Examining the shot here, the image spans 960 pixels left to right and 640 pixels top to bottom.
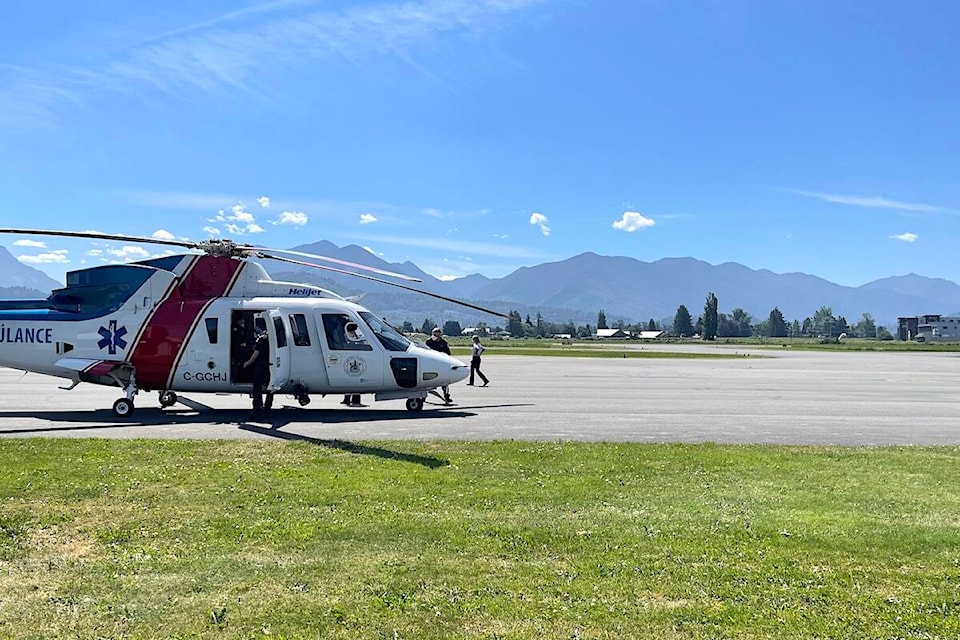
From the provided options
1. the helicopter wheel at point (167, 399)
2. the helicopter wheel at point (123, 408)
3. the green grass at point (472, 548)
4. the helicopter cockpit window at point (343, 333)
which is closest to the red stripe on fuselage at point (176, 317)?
the helicopter wheel at point (167, 399)

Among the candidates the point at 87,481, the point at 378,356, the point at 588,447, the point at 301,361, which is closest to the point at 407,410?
the point at 378,356

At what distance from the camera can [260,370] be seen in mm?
16062

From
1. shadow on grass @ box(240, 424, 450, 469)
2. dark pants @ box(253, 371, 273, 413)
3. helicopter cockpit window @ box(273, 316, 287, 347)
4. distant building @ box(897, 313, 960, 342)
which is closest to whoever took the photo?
shadow on grass @ box(240, 424, 450, 469)

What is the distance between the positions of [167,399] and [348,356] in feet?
15.8

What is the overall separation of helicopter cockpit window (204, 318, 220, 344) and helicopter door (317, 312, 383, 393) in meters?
2.37

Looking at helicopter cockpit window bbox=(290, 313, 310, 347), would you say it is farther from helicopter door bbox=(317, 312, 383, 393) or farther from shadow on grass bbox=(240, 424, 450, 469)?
shadow on grass bbox=(240, 424, 450, 469)

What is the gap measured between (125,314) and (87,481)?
9.11 m

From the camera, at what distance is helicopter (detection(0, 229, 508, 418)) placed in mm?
16719

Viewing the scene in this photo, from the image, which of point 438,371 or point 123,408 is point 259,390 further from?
point 438,371

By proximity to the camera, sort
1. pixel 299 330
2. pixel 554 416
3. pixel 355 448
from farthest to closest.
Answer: pixel 299 330, pixel 554 416, pixel 355 448

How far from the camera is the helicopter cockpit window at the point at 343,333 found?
55.4 ft

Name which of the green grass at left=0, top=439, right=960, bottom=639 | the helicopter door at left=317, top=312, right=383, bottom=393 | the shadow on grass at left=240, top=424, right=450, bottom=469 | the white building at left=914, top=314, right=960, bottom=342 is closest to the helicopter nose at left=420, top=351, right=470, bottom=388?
the helicopter door at left=317, top=312, right=383, bottom=393

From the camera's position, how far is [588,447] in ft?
38.4

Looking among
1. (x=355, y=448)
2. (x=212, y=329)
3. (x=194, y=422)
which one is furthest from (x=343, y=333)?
(x=355, y=448)
